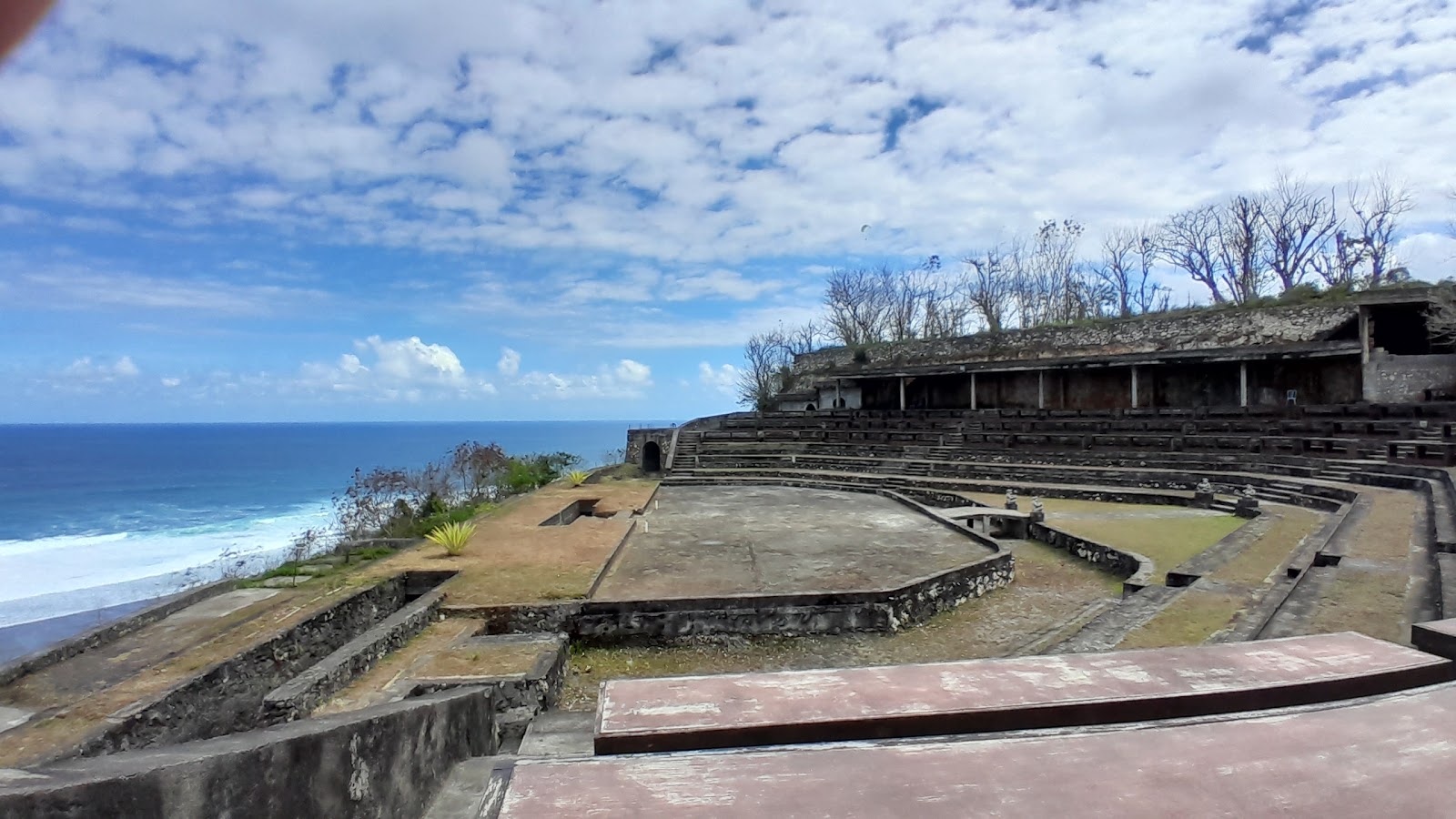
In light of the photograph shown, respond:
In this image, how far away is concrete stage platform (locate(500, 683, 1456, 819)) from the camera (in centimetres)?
141

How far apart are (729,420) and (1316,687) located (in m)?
26.1

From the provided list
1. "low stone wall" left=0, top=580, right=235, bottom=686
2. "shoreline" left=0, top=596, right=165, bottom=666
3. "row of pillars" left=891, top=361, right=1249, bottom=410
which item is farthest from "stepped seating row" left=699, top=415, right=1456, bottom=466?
"low stone wall" left=0, top=580, right=235, bottom=686

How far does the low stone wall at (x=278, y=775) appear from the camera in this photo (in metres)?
1.22

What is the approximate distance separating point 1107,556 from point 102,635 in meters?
12.8

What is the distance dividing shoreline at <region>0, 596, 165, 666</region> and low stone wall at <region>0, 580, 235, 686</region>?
16.4 ft

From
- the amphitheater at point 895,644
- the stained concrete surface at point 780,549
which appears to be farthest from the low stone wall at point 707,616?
the stained concrete surface at point 780,549

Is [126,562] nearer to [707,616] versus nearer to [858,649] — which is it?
[707,616]

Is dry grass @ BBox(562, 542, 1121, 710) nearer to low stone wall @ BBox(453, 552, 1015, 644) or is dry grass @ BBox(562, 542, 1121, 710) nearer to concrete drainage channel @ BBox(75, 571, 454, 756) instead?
low stone wall @ BBox(453, 552, 1015, 644)

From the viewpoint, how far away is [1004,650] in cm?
672

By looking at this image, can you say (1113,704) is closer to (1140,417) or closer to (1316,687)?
(1316,687)

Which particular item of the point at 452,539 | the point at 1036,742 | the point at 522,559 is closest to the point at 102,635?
the point at 452,539

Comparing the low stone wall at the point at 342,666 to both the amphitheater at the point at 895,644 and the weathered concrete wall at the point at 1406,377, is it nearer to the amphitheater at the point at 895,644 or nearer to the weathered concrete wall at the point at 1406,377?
the amphitheater at the point at 895,644

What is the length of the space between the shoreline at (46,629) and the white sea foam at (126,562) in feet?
2.96

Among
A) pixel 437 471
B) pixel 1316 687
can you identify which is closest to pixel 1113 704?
pixel 1316 687
